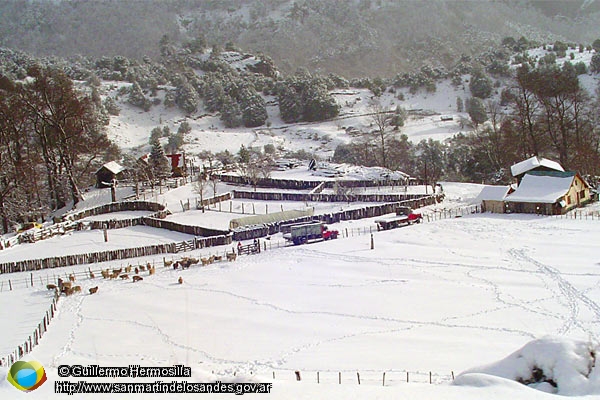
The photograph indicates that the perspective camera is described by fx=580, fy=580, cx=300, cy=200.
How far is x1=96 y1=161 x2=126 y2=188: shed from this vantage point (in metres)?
52.0

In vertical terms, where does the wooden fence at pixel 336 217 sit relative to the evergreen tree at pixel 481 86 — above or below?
below

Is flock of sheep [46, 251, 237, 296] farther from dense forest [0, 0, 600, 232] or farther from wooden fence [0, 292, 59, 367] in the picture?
dense forest [0, 0, 600, 232]

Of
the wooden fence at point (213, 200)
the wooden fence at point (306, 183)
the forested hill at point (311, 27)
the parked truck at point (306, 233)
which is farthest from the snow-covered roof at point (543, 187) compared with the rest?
the forested hill at point (311, 27)

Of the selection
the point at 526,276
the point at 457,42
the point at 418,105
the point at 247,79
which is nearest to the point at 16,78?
the point at 247,79

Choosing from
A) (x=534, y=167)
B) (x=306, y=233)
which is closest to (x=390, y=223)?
(x=306, y=233)

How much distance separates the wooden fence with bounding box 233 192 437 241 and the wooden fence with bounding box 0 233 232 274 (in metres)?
1.50

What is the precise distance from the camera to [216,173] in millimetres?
59250

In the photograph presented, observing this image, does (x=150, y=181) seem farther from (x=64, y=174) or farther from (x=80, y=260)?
(x=80, y=260)

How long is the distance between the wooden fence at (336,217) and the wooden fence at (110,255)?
1495mm

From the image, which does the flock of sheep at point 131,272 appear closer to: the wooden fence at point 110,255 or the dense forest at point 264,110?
the wooden fence at point 110,255

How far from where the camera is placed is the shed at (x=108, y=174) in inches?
2048

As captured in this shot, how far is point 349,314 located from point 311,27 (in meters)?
148

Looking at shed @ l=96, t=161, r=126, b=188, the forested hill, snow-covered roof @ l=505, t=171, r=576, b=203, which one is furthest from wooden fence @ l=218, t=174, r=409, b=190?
the forested hill

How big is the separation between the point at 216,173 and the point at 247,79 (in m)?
44.9
